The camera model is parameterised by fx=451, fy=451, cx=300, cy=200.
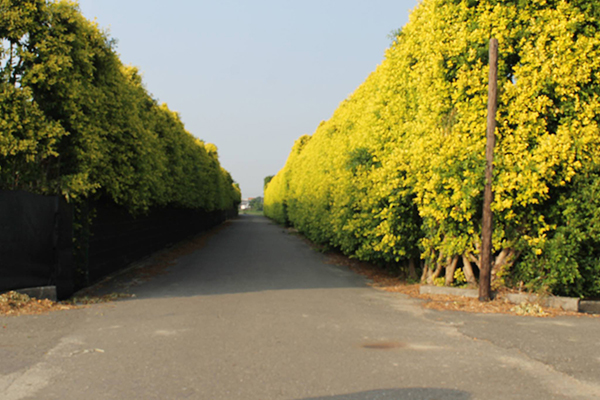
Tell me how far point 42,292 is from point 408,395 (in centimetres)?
703

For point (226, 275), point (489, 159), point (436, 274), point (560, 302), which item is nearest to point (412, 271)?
point (436, 274)

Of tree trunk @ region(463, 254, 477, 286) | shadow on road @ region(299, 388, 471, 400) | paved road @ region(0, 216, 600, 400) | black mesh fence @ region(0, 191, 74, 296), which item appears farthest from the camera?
tree trunk @ region(463, 254, 477, 286)

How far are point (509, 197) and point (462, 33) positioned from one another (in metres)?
3.43

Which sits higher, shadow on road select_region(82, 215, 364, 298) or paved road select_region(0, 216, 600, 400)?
paved road select_region(0, 216, 600, 400)

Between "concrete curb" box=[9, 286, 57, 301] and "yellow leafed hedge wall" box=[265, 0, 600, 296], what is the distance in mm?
7022

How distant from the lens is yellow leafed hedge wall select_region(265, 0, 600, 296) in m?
8.22

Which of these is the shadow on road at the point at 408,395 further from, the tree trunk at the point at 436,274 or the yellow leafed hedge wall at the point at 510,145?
the tree trunk at the point at 436,274

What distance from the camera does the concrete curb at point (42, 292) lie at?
26.7 feet

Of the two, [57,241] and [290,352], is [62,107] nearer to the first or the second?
[57,241]

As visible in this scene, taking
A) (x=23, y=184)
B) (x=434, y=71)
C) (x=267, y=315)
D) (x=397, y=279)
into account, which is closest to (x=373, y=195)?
(x=397, y=279)

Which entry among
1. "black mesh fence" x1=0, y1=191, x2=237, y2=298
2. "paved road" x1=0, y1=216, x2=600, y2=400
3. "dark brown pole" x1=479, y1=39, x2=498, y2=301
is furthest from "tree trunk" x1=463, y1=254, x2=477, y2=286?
"black mesh fence" x1=0, y1=191, x2=237, y2=298

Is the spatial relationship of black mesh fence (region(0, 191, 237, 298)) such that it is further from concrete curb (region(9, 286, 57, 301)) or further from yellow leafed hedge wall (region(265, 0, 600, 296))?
yellow leafed hedge wall (region(265, 0, 600, 296))

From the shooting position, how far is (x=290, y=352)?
552cm

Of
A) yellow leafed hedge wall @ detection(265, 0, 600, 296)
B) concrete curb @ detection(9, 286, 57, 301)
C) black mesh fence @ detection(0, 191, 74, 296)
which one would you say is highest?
yellow leafed hedge wall @ detection(265, 0, 600, 296)
